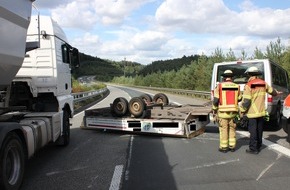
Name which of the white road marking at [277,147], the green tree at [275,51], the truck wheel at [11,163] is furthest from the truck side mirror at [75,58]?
the green tree at [275,51]

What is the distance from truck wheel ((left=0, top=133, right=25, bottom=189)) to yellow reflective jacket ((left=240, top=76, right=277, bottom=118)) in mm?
4886

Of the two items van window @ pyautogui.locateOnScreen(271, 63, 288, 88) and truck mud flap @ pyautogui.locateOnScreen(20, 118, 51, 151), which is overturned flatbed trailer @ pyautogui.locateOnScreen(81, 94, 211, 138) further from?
truck mud flap @ pyautogui.locateOnScreen(20, 118, 51, 151)

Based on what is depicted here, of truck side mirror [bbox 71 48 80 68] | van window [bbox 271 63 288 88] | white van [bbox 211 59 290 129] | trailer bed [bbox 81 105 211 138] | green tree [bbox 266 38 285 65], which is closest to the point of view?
trailer bed [bbox 81 105 211 138]

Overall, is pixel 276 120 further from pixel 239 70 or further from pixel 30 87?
pixel 30 87

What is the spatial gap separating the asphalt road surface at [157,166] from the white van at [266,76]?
6.54 feet

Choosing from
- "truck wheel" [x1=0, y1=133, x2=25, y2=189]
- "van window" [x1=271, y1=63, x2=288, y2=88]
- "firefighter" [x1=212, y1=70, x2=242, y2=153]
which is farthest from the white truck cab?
Result: "van window" [x1=271, y1=63, x2=288, y2=88]

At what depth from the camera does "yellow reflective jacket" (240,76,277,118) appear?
875 centimetres

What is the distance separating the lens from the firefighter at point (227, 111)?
875 cm

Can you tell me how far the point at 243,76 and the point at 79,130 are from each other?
5451 mm

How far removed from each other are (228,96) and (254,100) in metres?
0.56

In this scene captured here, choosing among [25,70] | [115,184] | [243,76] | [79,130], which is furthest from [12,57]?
[243,76]

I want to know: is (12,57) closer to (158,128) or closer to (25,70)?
(25,70)

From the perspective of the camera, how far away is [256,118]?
880 cm

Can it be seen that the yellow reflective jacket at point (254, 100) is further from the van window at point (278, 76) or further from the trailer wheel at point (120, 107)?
the van window at point (278, 76)
